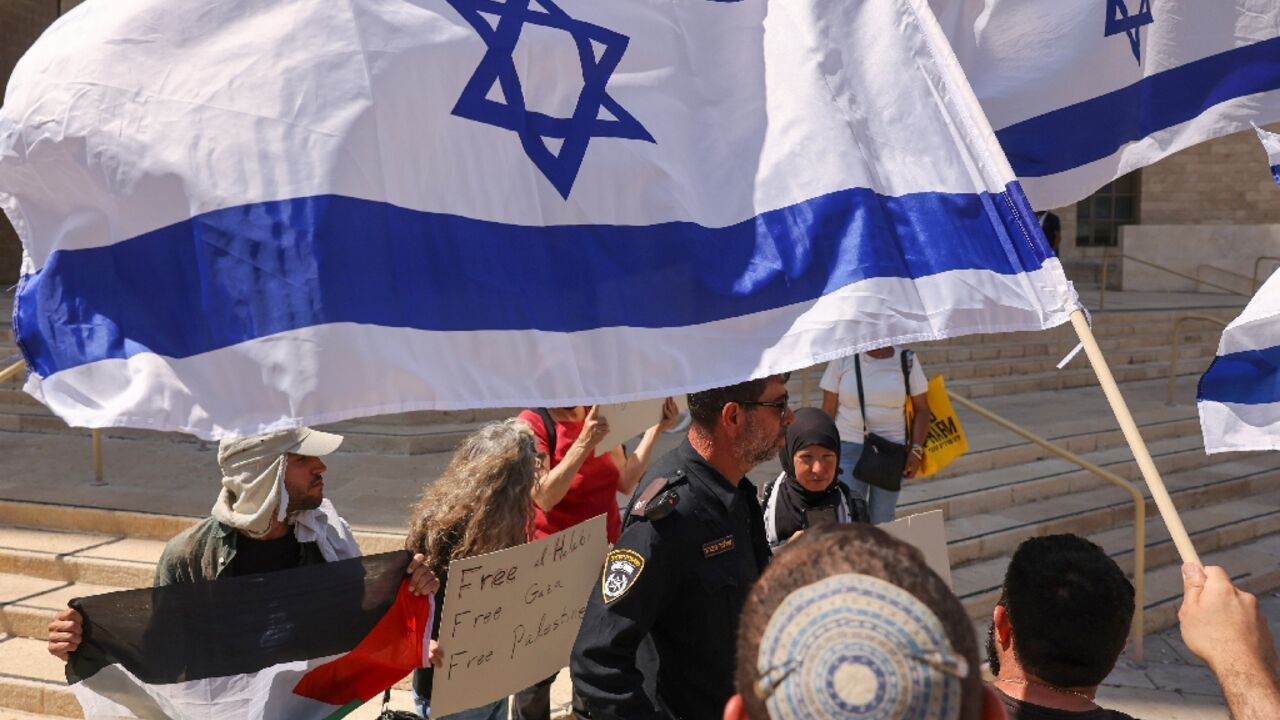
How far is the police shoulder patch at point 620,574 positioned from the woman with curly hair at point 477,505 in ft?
2.82

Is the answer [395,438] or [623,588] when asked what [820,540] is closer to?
[623,588]

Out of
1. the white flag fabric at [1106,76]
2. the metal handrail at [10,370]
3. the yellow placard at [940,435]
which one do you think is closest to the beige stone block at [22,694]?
the metal handrail at [10,370]

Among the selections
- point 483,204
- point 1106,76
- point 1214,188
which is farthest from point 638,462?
point 1214,188

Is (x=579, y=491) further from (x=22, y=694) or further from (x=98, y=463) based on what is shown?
(x=98, y=463)

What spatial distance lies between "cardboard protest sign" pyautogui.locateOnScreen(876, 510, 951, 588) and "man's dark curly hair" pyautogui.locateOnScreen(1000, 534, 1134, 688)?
153cm

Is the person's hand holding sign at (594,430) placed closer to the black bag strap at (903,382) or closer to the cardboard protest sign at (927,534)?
the cardboard protest sign at (927,534)

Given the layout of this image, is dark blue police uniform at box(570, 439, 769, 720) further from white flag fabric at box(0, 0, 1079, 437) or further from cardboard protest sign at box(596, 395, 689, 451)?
cardboard protest sign at box(596, 395, 689, 451)

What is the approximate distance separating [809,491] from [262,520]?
2.14 m

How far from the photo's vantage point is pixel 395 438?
8.45m

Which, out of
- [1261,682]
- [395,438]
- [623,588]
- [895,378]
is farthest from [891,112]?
[395,438]

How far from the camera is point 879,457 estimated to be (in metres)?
6.29

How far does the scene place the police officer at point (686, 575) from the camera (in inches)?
106

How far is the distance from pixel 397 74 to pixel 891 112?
3.74ft

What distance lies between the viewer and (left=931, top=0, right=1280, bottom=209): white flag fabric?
360cm
